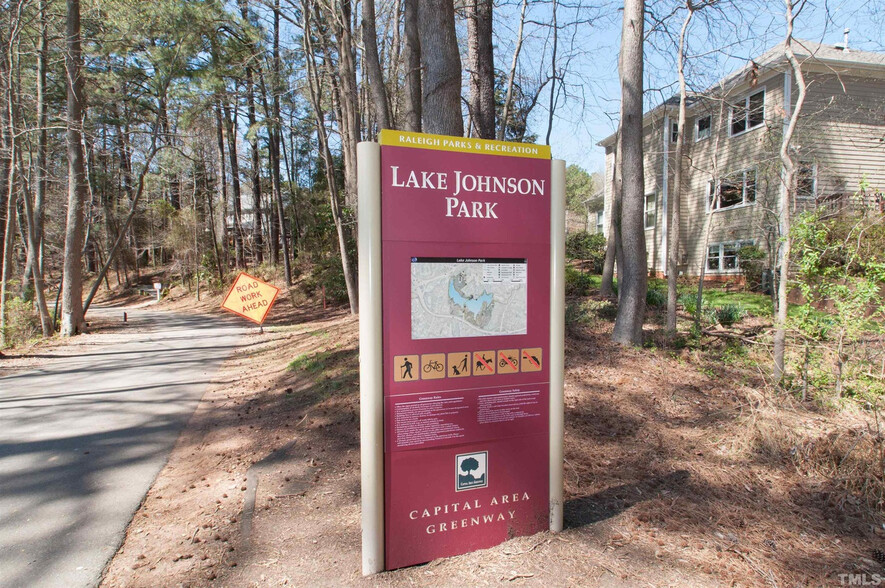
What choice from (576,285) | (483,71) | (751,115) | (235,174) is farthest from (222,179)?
(751,115)

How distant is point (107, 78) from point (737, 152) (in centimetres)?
2393

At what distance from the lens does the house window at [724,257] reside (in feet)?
57.3

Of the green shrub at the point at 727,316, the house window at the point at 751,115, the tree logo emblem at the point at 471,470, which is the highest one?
the house window at the point at 751,115

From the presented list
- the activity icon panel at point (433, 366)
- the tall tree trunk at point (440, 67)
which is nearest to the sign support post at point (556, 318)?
the activity icon panel at point (433, 366)

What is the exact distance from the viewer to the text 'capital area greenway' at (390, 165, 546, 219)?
2727 millimetres

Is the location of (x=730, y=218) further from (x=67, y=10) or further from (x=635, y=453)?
(x=67, y=10)

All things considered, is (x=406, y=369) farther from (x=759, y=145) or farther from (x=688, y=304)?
(x=759, y=145)

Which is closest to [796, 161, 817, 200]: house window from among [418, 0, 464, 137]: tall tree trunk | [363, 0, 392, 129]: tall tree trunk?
[418, 0, 464, 137]: tall tree trunk

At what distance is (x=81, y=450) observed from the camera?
535 centimetres

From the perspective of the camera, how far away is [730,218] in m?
18.5

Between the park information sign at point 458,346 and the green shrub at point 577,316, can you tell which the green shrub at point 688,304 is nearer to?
the green shrub at point 577,316

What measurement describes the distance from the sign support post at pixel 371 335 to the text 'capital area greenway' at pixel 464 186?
15cm

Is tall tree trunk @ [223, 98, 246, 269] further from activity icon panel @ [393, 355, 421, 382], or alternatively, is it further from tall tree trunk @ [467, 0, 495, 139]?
activity icon panel @ [393, 355, 421, 382]

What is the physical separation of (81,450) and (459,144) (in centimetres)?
544
